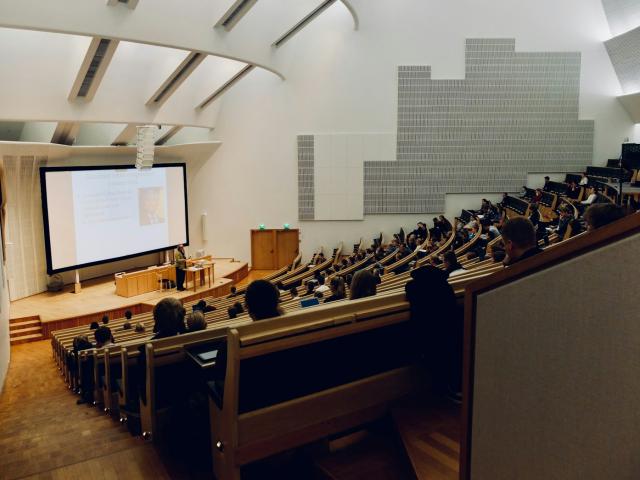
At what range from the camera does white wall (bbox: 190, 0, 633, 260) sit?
13297 millimetres

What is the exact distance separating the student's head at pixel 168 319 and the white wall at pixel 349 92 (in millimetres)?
10287

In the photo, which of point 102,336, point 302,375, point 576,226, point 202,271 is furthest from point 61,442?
point 202,271

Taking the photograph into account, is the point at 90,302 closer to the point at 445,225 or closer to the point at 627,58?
the point at 445,225

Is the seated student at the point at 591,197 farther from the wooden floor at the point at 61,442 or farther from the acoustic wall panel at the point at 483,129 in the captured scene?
the wooden floor at the point at 61,442

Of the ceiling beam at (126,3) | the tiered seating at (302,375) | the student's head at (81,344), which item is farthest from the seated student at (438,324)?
the ceiling beam at (126,3)

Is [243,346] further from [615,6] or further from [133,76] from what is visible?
[615,6]

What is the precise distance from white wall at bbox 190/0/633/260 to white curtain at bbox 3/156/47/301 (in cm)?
408

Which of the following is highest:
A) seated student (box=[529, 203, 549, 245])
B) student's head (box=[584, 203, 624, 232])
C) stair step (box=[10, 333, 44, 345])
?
student's head (box=[584, 203, 624, 232])

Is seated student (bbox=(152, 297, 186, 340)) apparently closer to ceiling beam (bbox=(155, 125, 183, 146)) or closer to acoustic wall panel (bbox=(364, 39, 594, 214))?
ceiling beam (bbox=(155, 125, 183, 146))

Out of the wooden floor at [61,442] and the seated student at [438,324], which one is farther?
the wooden floor at [61,442]

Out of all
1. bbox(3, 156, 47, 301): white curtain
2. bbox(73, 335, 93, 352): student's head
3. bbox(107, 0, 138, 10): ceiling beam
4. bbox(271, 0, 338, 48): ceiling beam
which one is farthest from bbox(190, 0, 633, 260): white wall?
bbox(73, 335, 93, 352): student's head

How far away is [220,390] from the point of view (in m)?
2.50

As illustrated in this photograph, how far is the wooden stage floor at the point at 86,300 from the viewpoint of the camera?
983cm

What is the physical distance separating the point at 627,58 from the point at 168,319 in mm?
13126
